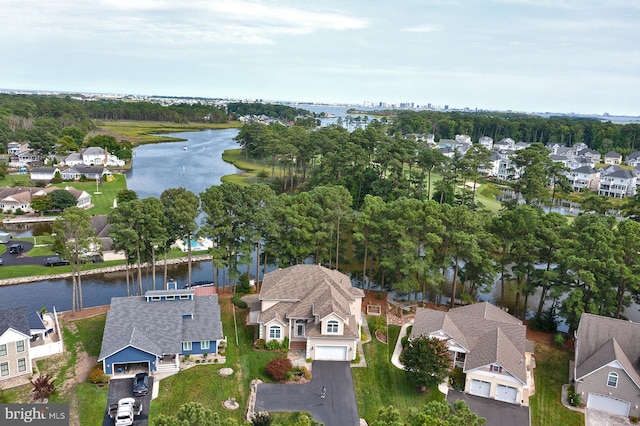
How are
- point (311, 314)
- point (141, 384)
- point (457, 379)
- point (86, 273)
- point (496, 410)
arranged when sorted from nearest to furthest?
point (141, 384)
point (496, 410)
point (457, 379)
point (311, 314)
point (86, 273)

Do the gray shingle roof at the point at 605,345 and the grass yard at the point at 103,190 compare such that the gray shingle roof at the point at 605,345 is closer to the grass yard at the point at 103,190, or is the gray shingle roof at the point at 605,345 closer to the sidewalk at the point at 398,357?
the sidewalk at the point at 398,357

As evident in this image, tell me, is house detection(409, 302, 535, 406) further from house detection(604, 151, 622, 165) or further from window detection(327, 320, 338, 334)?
house detection(604, 151, 622, 165)

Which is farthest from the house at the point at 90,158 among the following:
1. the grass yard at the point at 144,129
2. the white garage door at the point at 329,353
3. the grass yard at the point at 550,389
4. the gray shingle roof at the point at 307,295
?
the grass yard at the point at 550,389

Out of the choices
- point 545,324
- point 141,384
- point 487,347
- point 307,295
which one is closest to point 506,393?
point 487,347

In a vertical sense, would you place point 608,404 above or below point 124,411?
below

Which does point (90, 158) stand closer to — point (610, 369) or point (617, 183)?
point (610, 369)

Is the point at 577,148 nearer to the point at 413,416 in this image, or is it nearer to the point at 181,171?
the point at 181,171

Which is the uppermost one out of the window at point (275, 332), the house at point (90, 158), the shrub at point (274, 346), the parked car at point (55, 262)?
the house at point (90, 158)

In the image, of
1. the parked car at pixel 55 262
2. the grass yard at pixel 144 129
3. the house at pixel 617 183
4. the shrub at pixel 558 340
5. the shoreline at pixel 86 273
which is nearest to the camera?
the shrub at pixel 558 340
